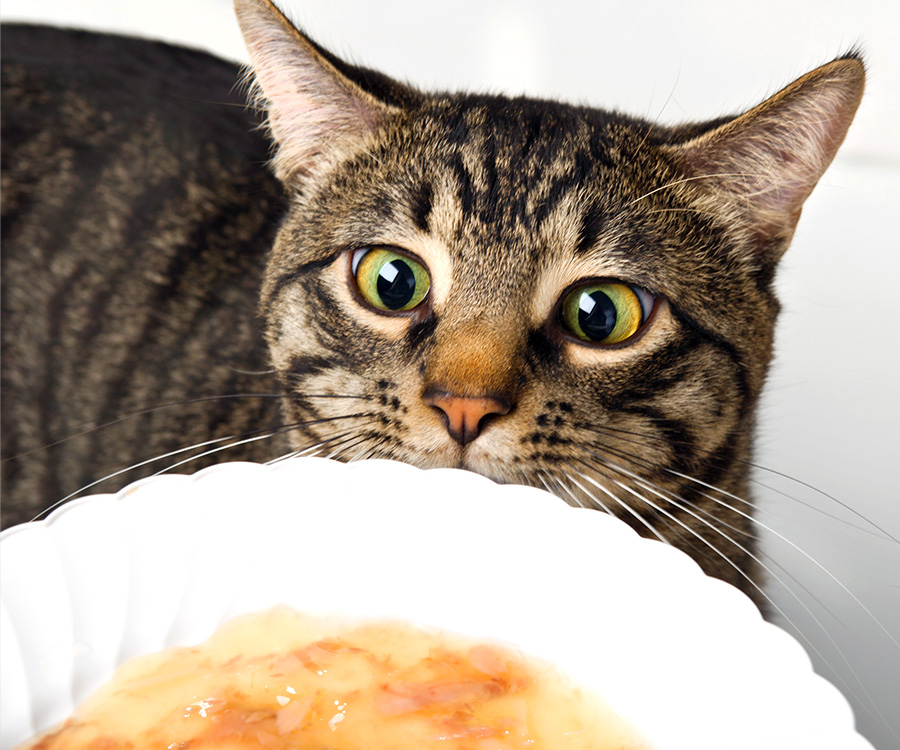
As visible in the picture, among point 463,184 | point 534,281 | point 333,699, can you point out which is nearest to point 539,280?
point 534,281

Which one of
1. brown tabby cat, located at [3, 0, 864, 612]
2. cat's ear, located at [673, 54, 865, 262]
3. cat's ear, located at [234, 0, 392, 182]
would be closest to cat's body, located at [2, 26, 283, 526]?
brown tabby cat, located at [3, 0, 864, 612]

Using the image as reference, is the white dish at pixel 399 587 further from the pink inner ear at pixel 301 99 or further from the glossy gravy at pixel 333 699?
the pink inner ear at pixel 301 99

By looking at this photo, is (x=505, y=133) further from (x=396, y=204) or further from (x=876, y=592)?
(x=876, y=592)

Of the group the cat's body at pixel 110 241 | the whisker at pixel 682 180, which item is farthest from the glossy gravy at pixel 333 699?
the cat's body at pixel 110 241

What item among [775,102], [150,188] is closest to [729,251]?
[775,102]

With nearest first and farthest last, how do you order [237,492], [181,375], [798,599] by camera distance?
[237,492] → [798,599] → [181,375]

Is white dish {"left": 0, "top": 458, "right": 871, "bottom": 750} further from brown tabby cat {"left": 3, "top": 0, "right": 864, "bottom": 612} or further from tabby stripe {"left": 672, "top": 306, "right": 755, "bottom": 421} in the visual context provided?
tabby stripe {"left": 672, "top": 306, "right": 755, "bottom": 421}
